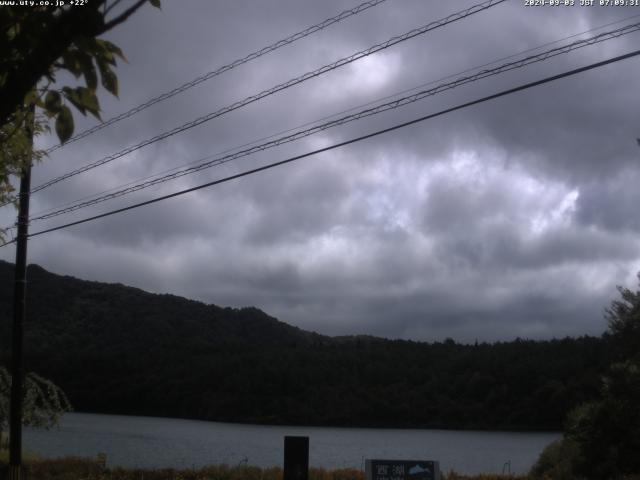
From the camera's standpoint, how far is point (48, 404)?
20.0m

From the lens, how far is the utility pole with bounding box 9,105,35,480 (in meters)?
17.1

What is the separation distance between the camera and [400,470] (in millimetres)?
11508

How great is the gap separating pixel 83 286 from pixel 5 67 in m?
62.2

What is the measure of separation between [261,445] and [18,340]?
23019 millimetres

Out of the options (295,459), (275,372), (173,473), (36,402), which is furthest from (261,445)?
(295,459)

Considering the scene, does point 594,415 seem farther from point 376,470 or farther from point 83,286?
point 83,286

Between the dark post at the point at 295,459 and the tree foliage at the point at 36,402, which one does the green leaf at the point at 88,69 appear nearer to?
the dark post at the point at 295,459

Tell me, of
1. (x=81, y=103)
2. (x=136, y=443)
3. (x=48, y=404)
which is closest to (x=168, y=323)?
(x=136, y=443)

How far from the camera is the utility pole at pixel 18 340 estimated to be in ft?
56.0

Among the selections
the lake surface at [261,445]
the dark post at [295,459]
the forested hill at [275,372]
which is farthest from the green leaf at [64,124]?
the forested hill at [275,372]

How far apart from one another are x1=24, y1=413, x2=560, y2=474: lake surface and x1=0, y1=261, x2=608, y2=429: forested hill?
6.63 feet

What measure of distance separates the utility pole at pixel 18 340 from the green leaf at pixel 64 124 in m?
13.2

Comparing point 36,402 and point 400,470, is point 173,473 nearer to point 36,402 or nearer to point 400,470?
point 36,402

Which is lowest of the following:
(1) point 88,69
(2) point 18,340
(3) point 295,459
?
(3) point 295,459
